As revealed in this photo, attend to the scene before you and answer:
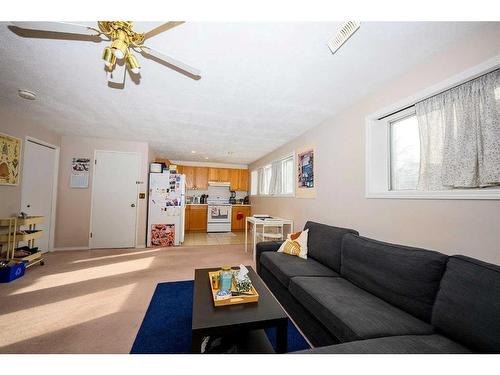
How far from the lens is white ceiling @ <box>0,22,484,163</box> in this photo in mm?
1362

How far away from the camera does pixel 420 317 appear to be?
1229mm

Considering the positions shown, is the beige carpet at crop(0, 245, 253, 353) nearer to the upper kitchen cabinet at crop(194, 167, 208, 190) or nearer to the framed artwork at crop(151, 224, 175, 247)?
the framed artwork at crop(151, 224, 175, 247)

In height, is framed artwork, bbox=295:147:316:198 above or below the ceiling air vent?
below

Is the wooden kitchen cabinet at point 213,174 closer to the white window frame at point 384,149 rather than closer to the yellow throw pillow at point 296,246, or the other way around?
the yellow throw pillow at point 296,246

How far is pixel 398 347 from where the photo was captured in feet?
3.11

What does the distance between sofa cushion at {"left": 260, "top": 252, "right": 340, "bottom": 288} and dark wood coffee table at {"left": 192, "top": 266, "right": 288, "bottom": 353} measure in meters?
0.55

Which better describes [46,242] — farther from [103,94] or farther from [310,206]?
[310,206]

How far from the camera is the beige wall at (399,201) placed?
1.27 metres

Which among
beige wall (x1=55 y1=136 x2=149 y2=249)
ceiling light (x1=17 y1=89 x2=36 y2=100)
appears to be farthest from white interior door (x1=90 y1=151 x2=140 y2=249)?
ceiling light (x1=17 y1=89 x2=36 y2=100)

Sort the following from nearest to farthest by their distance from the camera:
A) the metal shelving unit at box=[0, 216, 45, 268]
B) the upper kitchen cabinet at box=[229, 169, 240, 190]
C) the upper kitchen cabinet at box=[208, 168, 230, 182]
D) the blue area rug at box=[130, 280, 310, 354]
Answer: the blue area rug at box=[130, 280, 310, 354]
the metal shelving unit at box=[0, 216, 45, 268]
the upper kitchen cabinet at box=[208, 168, 230, 182]
the upper kitchen cabinet at box=[229, 169, 240, 190]

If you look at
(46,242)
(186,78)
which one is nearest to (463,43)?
(186,78)

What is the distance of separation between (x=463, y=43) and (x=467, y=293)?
1.70 m

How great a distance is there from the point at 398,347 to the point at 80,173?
17.4 feet

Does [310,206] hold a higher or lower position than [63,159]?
lower
